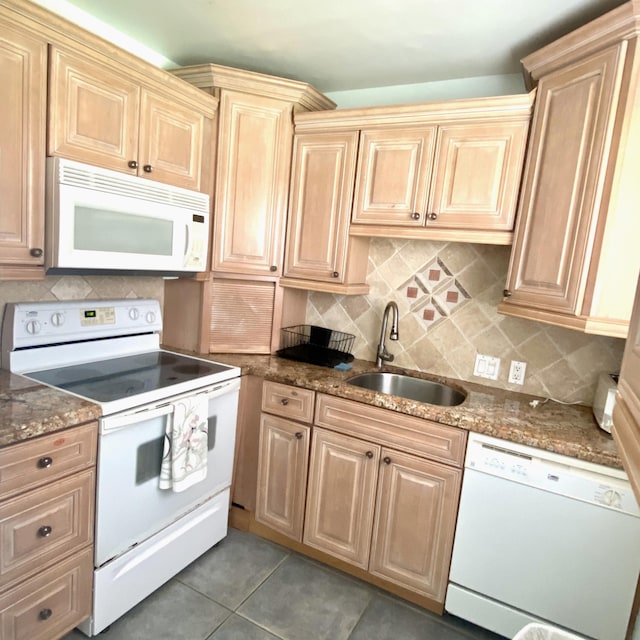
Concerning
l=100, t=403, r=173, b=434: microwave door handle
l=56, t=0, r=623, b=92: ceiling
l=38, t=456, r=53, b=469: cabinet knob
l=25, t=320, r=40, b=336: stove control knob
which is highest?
l=56, t=0, r=623, b=92: ceiling

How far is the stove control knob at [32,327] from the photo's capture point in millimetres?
1778

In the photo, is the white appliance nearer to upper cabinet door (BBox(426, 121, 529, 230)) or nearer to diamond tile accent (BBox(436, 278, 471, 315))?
diamond tile accent (BBox(436, 278, 471, 315))

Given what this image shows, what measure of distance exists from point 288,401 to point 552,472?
3.77ft

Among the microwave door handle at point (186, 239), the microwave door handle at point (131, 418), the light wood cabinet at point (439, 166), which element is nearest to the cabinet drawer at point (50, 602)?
the microwave door handle at point (131, 418)

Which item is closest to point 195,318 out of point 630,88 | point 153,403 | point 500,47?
point 153,403

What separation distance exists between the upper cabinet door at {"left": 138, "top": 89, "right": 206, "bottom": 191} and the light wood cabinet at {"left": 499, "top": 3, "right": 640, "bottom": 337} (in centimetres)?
150

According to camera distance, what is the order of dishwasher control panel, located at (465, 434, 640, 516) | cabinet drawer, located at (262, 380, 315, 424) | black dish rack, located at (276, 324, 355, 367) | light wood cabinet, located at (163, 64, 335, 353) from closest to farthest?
1. dishwasher control panel, located at (465, 434, 640, 516)
2. cabinet drawer, located at (262, 380, 315, 424)
3. light wood cabinet, located at (163, 64, 335, 353)
4. black dish rack, located at (276, 324, 355, 367)

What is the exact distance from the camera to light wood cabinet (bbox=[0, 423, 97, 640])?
1324 mm

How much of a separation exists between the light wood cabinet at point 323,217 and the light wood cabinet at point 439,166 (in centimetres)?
6

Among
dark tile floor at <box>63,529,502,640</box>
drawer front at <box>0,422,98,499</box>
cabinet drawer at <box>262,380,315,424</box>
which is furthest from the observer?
cabinet drawer at <box>262,380,315,424</box>

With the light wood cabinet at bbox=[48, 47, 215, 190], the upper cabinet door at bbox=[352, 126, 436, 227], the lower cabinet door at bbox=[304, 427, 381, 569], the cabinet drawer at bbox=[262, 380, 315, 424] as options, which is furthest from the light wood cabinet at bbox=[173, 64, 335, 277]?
the lower cabinet door at bbox=[304, 427, 381, 569]

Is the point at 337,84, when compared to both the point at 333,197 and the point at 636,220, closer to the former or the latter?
the point at 333,197

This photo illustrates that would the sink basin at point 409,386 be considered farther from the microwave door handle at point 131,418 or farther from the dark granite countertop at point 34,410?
the dark granite countertop at point 34,410

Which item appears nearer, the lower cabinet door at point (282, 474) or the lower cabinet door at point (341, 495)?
the lower cabinet door at point (341, 495)
